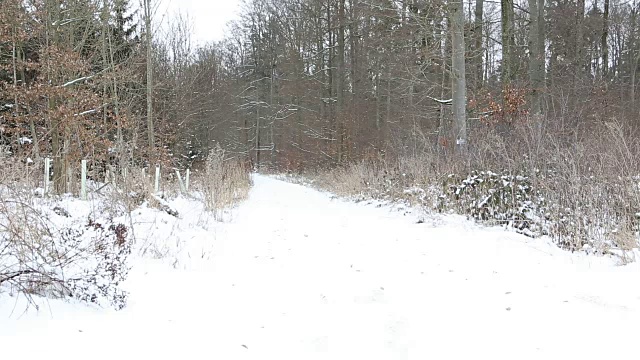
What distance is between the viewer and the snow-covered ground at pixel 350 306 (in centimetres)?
233

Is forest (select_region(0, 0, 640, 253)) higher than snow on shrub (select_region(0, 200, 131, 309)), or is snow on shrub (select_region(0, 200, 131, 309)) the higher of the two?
forest (select_region(0, 0, 640, 253))

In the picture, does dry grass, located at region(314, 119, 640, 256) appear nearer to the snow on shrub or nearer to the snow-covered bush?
the snow-covered bush

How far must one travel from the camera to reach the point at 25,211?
9.68ft

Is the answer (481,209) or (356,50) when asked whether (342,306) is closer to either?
(481,209)

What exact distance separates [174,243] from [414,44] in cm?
1089

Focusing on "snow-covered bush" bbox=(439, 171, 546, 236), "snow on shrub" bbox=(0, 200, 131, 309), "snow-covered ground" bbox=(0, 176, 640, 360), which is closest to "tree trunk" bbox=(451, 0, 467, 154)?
"snow-covered bush" bbox=(439, 171, 546, 236)

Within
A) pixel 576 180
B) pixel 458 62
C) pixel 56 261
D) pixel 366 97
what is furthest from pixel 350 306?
pixel 366 97

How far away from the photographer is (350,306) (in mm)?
3094

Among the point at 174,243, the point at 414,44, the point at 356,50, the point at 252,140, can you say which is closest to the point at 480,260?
the point at 174,243

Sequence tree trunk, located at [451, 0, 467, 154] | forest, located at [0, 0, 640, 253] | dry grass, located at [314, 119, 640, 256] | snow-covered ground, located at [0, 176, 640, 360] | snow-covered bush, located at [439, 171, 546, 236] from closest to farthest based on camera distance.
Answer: snow-covered ground, located at [0, 176, 640, 360] < dry grass, located at [314, 119, 640, 256] < snow-covered bush, located at [439, 171, 546, 236] < forest, located at [0, 0, 640, 253] < tree trunk, located at [451, 0, 467, 154]

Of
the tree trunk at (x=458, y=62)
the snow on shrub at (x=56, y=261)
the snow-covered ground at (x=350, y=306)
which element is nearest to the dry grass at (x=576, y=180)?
the snow-covered ground at (x=350, y=306)

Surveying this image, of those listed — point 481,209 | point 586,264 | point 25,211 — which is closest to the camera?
point 25,211

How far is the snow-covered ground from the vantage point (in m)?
2.33

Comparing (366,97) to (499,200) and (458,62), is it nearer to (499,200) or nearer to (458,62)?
(458,62)
